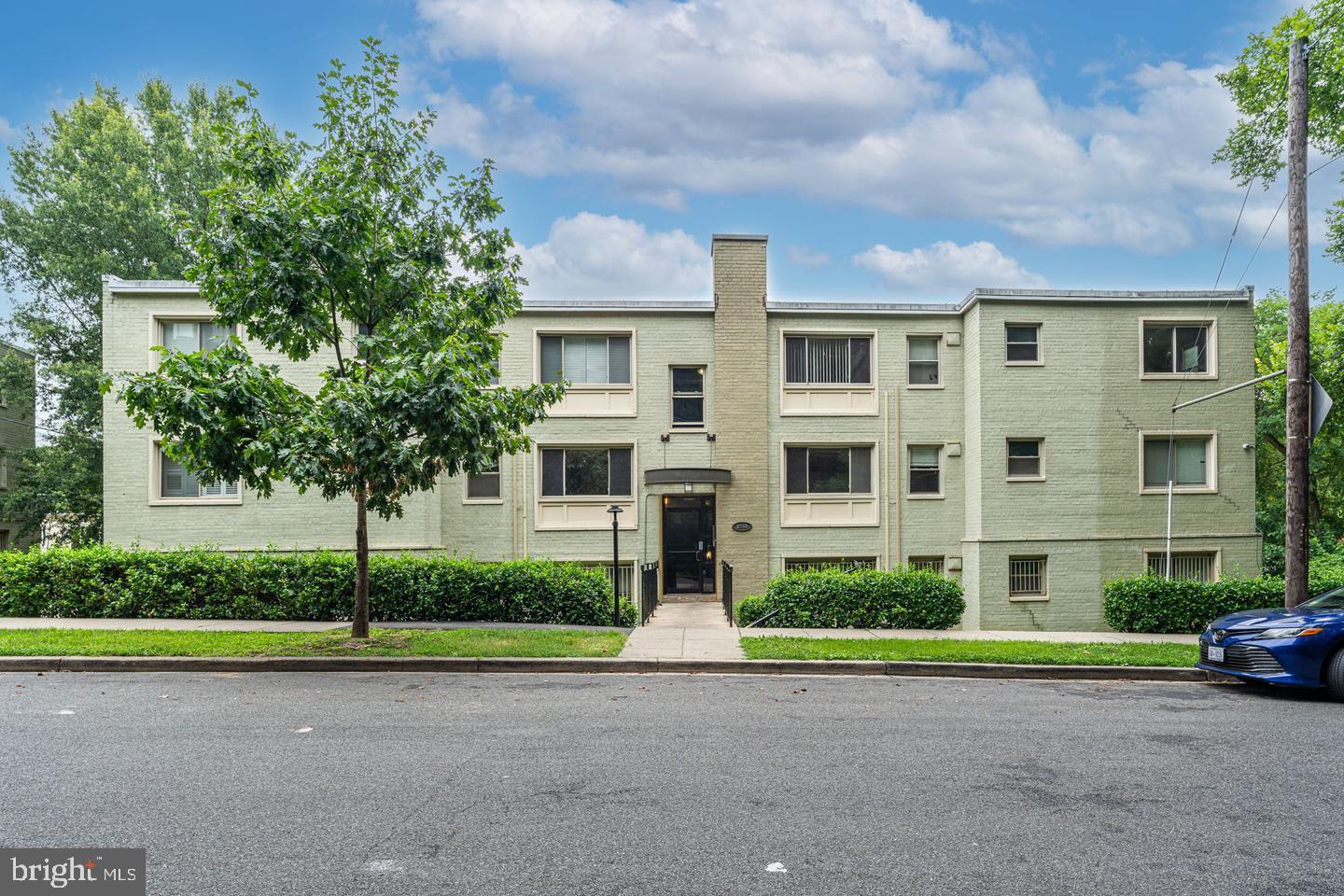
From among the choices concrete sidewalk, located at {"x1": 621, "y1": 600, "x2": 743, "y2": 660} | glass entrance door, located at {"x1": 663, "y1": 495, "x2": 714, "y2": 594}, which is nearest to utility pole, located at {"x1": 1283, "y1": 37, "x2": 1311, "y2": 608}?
concrete sidewalk, located at {"x1": 621, "y1": 600, "x2": 743, "y2": 660}

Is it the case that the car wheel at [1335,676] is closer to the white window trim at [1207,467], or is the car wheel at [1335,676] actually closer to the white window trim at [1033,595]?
the white window trim at [1033,595]

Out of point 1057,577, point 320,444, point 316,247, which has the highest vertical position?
point 316,247

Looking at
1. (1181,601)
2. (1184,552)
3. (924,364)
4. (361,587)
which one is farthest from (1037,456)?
(361,587)

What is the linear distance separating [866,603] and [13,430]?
95.5ft

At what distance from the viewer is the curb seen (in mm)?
10156

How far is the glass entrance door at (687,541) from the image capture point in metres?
22.0

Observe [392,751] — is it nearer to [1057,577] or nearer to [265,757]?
[265,757]

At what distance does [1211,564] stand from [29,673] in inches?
917

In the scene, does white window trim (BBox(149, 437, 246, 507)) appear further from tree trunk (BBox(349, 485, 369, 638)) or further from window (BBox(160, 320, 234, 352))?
tree trunk (BBox(349, 485, 369, 638))

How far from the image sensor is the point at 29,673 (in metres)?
9.65

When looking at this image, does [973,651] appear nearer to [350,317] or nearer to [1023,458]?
[350,317]

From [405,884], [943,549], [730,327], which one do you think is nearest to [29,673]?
[405,884]

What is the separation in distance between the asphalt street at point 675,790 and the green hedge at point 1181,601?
6293mm

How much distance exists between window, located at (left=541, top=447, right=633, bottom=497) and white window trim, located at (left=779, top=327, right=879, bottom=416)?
14.2 ft
